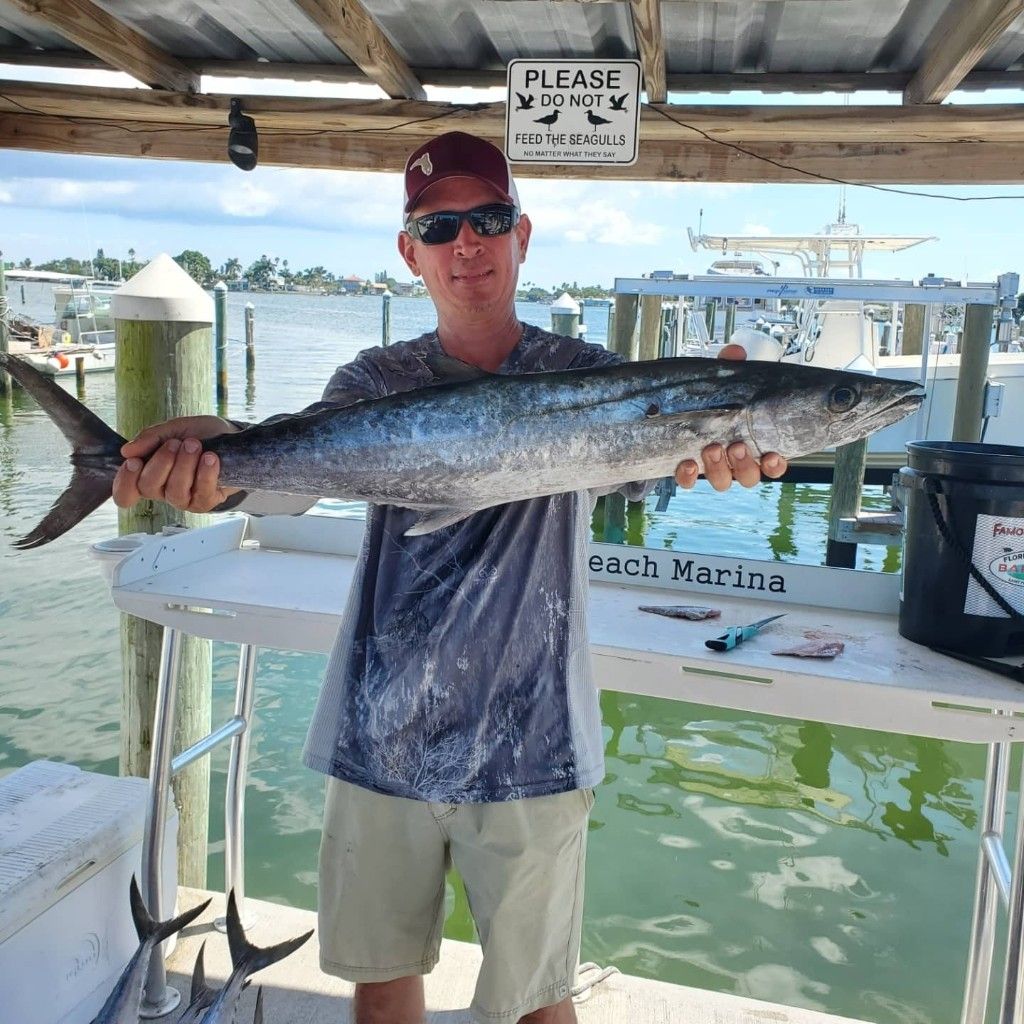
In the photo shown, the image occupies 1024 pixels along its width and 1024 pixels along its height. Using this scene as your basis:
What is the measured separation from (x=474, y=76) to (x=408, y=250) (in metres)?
1.99

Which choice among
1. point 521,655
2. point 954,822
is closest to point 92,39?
point 521,655

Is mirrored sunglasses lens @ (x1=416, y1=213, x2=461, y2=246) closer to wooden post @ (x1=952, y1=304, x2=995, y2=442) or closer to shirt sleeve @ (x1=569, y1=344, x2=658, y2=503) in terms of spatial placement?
shirt sleeve @ (x1=569, y1=344, x2=658, y2=503)

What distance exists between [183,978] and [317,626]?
59.1 inches

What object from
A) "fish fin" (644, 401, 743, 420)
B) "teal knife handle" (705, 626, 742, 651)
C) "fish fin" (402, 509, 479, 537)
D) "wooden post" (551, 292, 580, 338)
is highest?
"wooden post" (551, 292, 580, 338)

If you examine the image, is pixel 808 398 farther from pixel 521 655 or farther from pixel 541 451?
pixel 521 655

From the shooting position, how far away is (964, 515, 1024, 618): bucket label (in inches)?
97.1

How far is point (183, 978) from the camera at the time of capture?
319 cm

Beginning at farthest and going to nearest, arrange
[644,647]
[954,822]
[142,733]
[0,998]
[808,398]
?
[954,822] → [142,733] → [644,647] → [0,998] → [808,398]

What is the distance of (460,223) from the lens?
212 cm

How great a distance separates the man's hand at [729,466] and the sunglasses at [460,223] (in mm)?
699

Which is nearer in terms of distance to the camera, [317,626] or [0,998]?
[0,998]

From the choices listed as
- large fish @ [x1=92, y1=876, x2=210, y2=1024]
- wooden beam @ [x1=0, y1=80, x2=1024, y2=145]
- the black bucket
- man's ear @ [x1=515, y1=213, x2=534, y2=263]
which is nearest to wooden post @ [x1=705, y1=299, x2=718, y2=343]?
wooden beam @ [x1=0, y1=80, x2=1024, y2=145]

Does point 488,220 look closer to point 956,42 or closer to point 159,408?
point 956,42

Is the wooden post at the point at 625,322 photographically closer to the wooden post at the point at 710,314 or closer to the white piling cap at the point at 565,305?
the white piling cap at the point at 565,305
